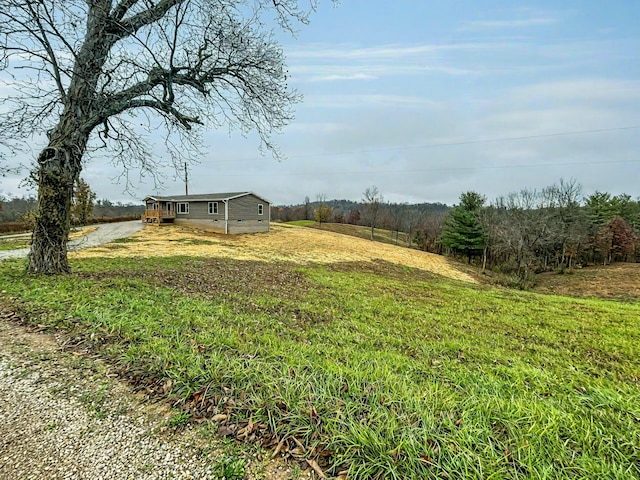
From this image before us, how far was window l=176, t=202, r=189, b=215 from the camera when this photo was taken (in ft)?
102

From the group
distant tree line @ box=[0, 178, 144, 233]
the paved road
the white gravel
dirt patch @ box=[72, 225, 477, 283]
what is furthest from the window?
the white gravel

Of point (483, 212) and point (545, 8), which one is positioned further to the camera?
point (483, 212)

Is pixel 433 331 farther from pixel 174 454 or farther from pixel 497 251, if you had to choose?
pixel 497 251

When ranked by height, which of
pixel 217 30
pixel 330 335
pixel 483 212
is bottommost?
pixel 330 335

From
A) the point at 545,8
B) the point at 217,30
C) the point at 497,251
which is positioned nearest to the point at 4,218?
the point at 217,30

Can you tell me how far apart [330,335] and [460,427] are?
Result: 3.27m

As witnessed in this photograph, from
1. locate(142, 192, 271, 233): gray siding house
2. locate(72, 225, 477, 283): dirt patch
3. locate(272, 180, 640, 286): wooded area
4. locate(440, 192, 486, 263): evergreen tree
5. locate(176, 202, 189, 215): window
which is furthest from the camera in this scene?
locate(176, 202, 189, 215): window

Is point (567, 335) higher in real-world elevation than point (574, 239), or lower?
lower

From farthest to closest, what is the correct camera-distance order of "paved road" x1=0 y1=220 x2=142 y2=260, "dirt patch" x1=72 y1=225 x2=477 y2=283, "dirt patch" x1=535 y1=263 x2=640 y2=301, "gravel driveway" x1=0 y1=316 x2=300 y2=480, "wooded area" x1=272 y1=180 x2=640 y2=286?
1. "wooded area" x1=272 y1=180 x2=640 y2=286
2. "dirt patch" x1=72 y1=225 x2=477 y2=283
3. "dirt patch" x1=535 y1=263 x2=640 y2=301
4. "paved road" x1=0 y1=220 x2=142 y2=260
5. "gravel driveway" x1=0 y1=316 x2=300 y2=480

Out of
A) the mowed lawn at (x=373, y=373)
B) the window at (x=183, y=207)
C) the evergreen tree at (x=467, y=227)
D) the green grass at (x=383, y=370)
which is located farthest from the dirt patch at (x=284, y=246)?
the mowed lawn at (x=373, y=373)

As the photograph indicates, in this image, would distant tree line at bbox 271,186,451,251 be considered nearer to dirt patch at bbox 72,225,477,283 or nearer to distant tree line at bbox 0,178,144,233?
dirt patch at bbox 72,225,477,283

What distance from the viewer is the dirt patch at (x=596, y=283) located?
61.3 feet

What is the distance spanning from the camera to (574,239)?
26875 millimetres

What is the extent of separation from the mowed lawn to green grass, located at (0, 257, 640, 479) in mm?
14
